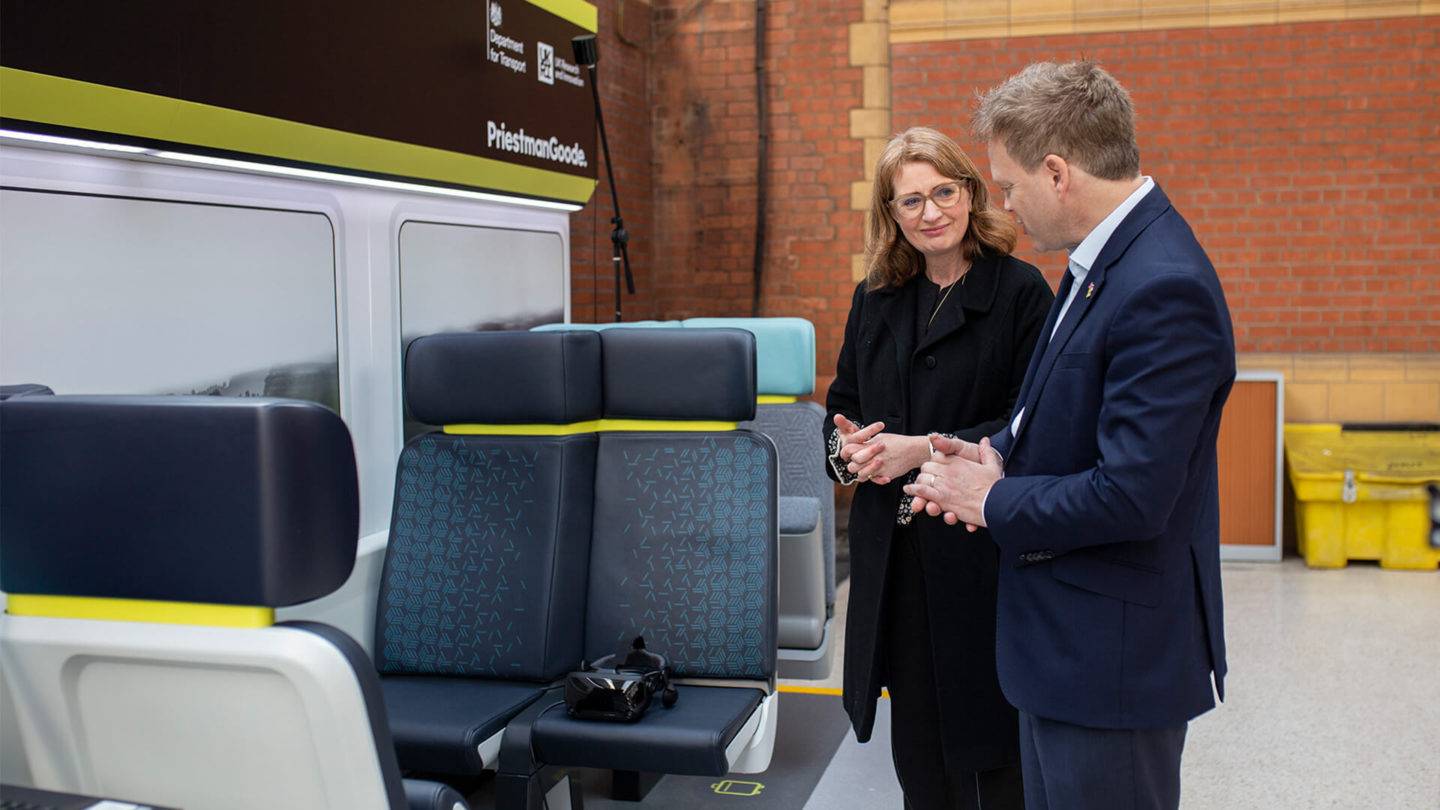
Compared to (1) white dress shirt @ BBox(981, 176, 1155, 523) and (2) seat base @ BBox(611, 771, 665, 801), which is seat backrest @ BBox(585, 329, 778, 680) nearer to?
(2) seat base @ BBox(611, 771, 665, 801)

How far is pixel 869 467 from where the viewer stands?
2238 mm

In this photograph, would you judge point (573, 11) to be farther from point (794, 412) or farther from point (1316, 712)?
point (1316, 712)

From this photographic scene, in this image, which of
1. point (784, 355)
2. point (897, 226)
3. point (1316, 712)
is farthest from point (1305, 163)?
point (897, 226)

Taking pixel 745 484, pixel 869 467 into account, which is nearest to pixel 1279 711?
pixel 745 484

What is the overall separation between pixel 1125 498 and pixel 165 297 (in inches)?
78.7

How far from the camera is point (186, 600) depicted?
4.26 ft

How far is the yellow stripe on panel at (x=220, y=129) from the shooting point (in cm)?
215

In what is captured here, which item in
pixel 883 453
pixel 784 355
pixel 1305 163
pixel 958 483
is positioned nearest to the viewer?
pixel 958 483

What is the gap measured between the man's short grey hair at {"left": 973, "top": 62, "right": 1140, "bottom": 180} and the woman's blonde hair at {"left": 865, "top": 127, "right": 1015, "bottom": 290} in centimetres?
60

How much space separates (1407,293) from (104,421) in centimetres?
669

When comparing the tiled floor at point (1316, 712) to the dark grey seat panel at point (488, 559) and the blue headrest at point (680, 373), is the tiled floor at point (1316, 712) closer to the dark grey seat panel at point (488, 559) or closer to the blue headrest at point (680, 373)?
the dark grey seat panel at point (488, 559)

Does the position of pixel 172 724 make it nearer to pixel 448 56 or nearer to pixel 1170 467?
pixel 1170 467

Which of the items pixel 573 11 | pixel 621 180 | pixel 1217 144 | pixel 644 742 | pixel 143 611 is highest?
pixel 573 11

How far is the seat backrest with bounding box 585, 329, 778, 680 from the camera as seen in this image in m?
2.91
